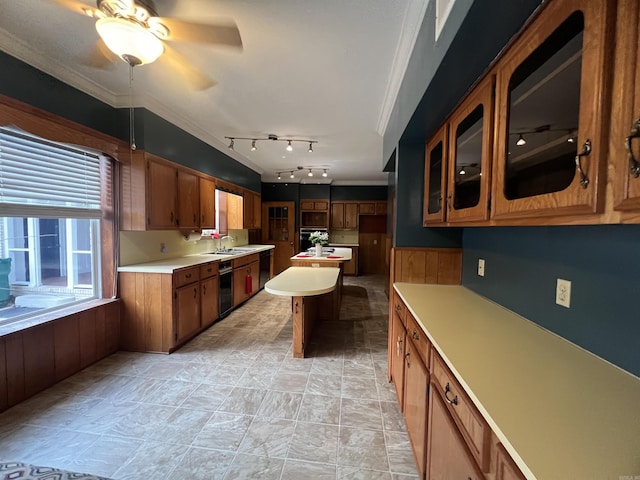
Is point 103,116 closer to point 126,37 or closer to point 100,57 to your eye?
point 100,57

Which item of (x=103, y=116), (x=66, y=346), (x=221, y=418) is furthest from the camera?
(x=103, y=116)

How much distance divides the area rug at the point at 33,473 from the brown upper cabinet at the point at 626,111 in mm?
2487

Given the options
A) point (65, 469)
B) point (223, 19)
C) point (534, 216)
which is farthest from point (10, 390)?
point (534, 216)

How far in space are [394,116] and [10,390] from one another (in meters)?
3.91

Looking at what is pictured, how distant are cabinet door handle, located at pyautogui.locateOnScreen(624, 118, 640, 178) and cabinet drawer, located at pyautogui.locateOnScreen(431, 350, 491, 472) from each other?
2.48 ft

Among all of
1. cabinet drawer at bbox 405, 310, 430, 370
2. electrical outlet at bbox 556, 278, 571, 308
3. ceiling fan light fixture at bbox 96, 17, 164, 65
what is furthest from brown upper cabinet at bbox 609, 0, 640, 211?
ceiling fan light fixture at bbox 96, 17, 164, 65

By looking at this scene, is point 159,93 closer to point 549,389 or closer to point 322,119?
point 322,119

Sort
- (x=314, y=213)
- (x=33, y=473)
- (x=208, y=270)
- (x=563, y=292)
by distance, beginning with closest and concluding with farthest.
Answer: (x=563, y=292) → (x=33, y=473) → (x=208, y=270) → (x=314, y=213)

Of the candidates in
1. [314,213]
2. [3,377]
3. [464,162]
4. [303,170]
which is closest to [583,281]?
[464,162]

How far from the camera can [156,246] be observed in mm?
3527

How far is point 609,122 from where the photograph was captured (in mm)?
690

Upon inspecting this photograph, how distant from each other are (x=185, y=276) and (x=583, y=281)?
335 centimetres

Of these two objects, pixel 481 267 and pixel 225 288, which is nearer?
pixel 481 267

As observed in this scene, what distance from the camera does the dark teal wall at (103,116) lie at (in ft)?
6.57
